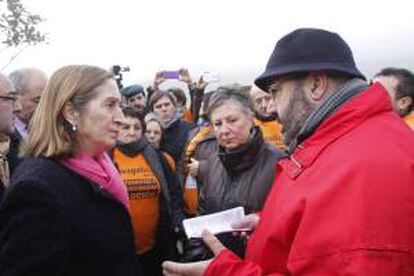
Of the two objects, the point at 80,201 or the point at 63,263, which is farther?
the point at 80,201

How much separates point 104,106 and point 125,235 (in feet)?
2.06

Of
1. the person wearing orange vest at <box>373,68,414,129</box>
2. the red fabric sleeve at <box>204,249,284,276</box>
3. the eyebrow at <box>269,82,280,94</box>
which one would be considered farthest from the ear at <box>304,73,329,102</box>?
the person wearing orange vest at <box>373,68,414,129</box>

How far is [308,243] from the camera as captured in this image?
4.87 feet

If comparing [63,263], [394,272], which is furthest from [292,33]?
[63,263]

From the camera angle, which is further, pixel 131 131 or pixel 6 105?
pixel 131 131

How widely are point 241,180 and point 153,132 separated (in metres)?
2.25

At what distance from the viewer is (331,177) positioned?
1.52 metres

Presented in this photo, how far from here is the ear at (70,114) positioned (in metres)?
2.33

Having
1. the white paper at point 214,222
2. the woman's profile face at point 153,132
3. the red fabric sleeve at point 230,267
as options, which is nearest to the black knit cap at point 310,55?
the red fabric sleeve at point 230,267

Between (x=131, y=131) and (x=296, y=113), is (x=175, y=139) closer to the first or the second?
(x=131, y=131)

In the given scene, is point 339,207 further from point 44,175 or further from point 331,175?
point 44,175

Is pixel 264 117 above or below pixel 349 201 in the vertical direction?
below

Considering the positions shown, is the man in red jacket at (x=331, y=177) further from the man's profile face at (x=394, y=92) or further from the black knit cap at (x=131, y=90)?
the black knit cap at (x=131, y=90)

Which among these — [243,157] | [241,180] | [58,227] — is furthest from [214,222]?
[58,227]
